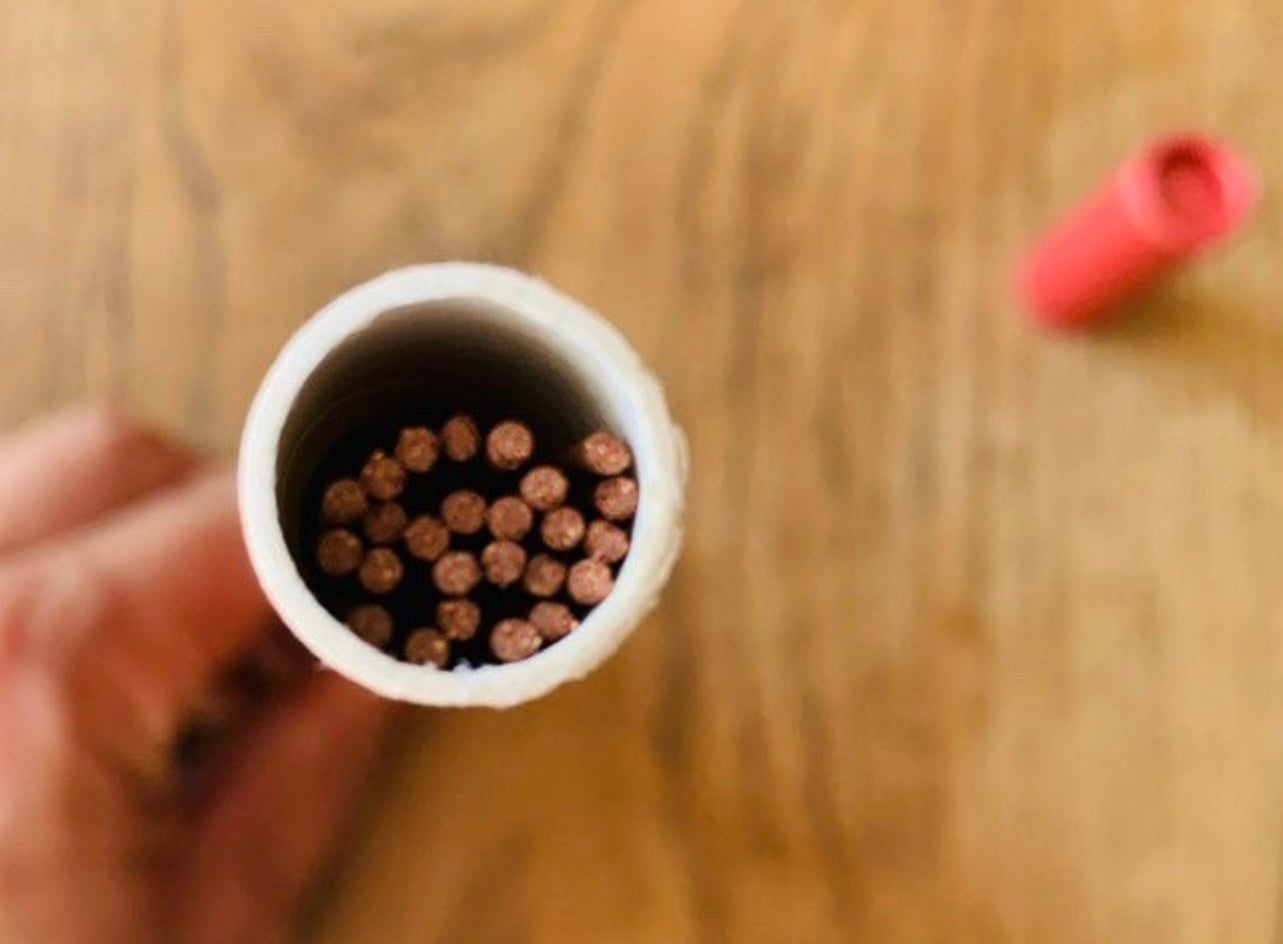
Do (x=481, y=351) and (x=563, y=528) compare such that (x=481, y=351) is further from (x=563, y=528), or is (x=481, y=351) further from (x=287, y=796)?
(x=287, y=796)

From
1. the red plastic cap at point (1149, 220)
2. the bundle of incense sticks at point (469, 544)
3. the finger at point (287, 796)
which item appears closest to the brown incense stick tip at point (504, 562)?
the bundle of incense sticks at point (469, 544)

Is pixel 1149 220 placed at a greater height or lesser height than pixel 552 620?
greater

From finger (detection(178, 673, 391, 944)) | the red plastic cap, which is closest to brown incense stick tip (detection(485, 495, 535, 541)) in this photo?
finger (detection(178, 673, 391, 944))

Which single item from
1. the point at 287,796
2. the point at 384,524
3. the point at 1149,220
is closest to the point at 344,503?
the point at 384,524

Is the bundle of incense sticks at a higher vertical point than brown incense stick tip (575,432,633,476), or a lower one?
lower

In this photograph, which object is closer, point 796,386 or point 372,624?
point 372,624

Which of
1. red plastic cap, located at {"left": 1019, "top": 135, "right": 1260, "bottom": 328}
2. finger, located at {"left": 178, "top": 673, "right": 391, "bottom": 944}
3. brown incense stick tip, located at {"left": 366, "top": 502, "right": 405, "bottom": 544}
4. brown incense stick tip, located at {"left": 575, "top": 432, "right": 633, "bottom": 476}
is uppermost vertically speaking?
red plastic cap, located at {"left": 1019, "top": 135, "right": 1260, "bottom": 328}

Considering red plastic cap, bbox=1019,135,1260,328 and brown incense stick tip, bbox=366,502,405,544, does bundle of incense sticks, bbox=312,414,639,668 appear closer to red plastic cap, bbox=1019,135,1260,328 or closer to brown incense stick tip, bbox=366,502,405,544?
brown incense stick tip, bbox=366,502,405,544

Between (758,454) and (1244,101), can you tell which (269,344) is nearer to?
(758,454)
